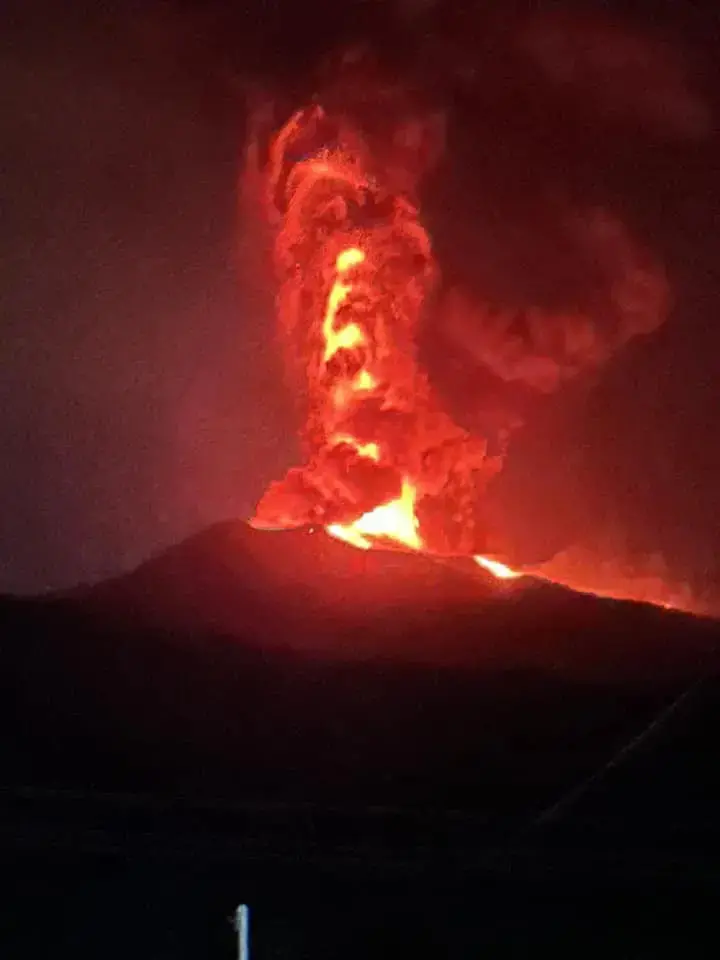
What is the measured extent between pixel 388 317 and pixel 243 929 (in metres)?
0.73

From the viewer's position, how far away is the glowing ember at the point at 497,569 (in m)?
1.35

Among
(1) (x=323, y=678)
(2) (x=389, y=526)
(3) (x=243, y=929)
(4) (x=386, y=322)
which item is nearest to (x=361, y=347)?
(4) (x=386, y=322)

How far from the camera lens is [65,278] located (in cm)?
141

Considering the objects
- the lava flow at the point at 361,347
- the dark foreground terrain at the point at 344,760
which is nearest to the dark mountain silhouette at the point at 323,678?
the dark foreground terrain at the point at 344,760

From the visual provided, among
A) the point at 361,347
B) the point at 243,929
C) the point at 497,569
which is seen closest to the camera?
the point at 243,929

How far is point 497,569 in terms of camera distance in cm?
137

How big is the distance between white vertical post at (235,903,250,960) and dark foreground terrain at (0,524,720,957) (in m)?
0.01

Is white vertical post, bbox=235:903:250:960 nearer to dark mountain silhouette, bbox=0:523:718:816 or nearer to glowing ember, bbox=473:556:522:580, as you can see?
dark mountain silhouette, bbox=0:523:718:816

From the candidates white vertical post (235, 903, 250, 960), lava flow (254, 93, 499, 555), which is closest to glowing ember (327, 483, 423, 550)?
lava flow (254, 93, 499, 555)

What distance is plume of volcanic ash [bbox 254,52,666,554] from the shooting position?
4.72 feet

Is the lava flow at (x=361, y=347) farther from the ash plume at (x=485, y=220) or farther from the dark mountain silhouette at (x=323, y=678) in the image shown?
the dark mountain silhouette at (x=323, y=678)

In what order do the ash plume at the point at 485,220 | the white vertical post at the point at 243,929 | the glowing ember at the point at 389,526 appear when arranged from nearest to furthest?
the white vertical post at the point at 243,929 < the glowing ember at the point at 389,526 < the ash plume at the point at 485,220

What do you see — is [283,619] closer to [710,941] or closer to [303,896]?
[303,896]

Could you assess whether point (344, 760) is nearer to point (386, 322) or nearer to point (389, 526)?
point (389, 526)
